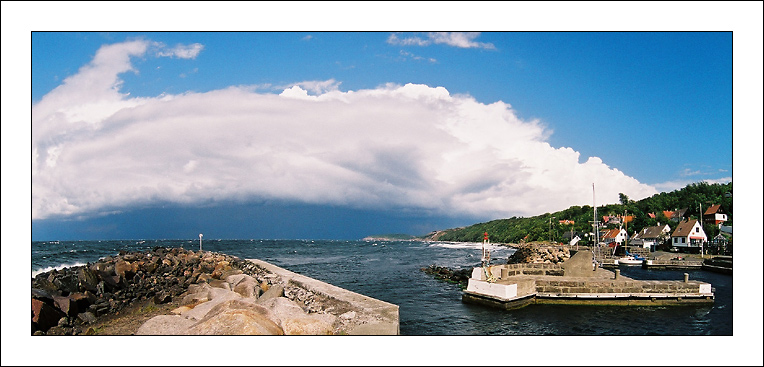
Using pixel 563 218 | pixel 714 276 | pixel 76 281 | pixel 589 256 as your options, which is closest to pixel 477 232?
pixel 563 218

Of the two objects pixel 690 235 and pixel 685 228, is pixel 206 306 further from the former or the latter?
pixel 685 228

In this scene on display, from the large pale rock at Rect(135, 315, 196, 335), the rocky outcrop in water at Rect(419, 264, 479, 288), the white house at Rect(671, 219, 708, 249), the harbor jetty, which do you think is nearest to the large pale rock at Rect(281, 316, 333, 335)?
the harbor jetty

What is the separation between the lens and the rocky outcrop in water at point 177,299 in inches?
427

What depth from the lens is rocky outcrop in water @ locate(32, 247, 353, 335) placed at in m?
10.8

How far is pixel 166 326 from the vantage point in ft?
36.3

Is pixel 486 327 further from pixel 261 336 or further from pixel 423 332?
pixel 261 336

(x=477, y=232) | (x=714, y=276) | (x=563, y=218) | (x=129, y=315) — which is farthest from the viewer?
(x=477, y=232)

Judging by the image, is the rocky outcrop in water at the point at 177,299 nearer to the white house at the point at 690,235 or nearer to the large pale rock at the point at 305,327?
the large pale rock at the point at 305,327

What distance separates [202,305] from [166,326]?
2308mm

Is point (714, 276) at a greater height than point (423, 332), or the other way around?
point (423, 332)

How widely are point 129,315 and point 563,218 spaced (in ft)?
405

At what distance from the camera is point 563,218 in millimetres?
121812

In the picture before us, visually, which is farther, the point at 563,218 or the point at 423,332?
the point at 563,218

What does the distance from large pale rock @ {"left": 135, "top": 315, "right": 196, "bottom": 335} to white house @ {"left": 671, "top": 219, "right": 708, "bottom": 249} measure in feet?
211
